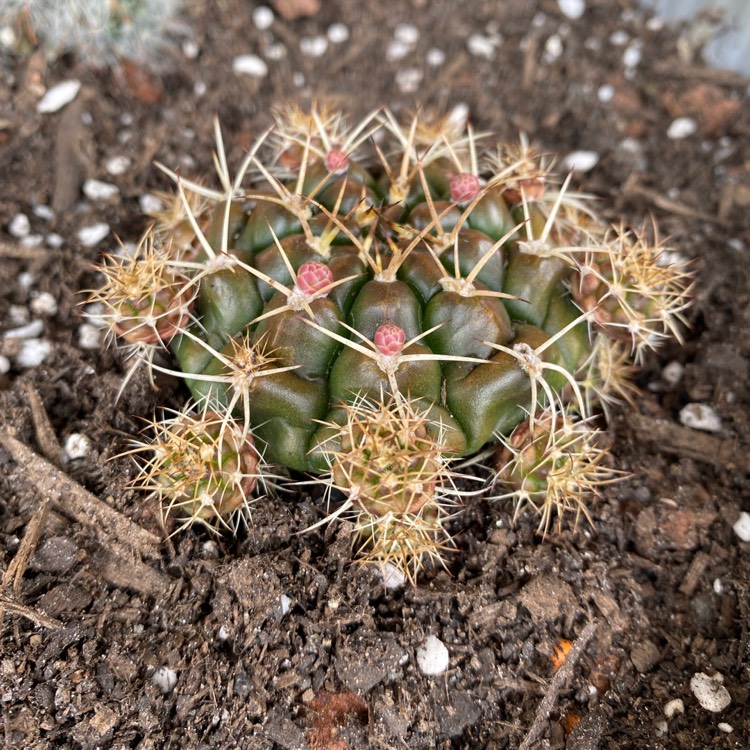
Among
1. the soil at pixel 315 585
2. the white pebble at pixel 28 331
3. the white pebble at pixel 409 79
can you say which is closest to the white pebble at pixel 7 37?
the soil at pixel 315 585

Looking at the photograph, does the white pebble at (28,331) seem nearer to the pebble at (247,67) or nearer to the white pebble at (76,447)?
the white pebble at (76,447)

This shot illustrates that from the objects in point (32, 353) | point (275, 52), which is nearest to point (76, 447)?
point (32, 353)

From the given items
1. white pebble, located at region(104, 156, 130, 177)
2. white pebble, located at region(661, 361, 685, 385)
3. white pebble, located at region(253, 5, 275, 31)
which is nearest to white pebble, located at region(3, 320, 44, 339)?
white pebble, located at region(104, 156, 130, 177)

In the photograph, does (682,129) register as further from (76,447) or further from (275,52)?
(76,447)

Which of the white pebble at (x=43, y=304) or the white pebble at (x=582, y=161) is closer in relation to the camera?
the white pebble at (x=43, y=304)

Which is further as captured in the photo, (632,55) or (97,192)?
(632,55)
